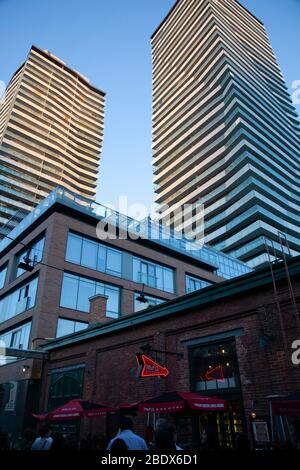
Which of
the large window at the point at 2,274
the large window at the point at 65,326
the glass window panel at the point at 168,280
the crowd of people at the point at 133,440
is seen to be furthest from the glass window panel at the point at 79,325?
the crowd of people at the point at 133,440

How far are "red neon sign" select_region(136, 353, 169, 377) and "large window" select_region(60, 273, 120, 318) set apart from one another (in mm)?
14378

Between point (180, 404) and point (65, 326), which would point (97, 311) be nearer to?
point (65, 326)

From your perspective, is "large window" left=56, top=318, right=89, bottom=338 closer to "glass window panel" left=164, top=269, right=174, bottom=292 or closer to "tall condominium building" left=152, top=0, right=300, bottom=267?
"glass window panel" left=164, top=269, right=174, bottom=292

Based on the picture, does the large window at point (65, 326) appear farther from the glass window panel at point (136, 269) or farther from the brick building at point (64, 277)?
the glass window panel at point (136, 269)

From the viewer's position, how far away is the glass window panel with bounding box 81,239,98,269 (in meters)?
27.0

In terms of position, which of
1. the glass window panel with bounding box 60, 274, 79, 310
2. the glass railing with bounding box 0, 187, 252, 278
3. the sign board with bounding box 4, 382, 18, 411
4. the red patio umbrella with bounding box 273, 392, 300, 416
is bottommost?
the red patio umbrella with bounding box 273, 392, 300, 416

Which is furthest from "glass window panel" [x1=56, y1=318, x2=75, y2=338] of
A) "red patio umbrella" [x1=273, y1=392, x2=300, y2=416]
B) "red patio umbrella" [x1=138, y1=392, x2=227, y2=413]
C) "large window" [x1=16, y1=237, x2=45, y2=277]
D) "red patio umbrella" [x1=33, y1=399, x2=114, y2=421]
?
"red patio umbrella" [x1=273, y1=392, x2=300, y2=416]

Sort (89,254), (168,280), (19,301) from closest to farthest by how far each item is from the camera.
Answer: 1. (19,301)
2. (89,254)
3. (168,280)

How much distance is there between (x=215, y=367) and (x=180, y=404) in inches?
112

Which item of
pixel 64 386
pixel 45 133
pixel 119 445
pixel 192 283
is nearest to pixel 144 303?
pixel 192 283

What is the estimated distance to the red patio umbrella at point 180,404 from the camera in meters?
8.20

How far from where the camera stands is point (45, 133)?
96375mm
